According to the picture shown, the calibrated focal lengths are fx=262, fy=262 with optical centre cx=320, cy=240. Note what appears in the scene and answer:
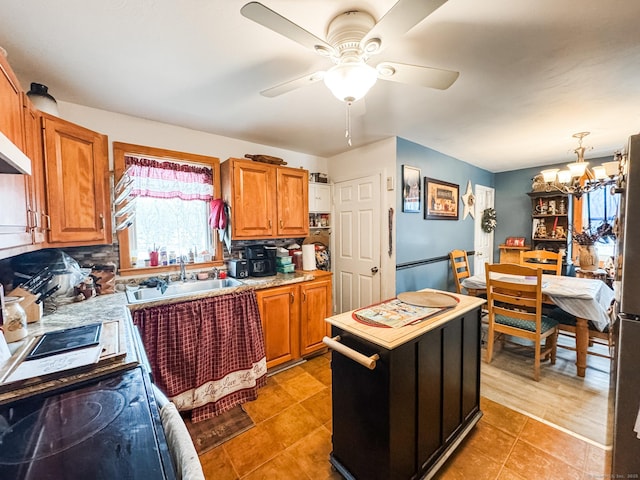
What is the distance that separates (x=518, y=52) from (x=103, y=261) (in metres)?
3.25

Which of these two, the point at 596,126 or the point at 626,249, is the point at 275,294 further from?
the point at 596,126

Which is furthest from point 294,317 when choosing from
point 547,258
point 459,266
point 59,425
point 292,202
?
point 547,258

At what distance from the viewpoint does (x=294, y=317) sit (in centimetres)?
254

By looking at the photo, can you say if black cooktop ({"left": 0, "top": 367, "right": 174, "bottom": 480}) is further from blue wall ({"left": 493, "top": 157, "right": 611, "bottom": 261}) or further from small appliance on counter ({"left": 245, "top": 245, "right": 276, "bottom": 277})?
blue wall ({"left": 493, "top": 157, "right": 611, "bottom": 261})

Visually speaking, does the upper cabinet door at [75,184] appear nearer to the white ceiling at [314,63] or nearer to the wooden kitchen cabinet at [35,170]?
the wooden kitchen cabinet at [35,170]

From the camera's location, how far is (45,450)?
622 millimetres

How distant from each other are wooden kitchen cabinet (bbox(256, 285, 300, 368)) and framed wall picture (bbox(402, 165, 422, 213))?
1582 mm

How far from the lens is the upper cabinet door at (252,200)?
8.29ft

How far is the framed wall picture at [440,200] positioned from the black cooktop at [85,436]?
3247 millimetres

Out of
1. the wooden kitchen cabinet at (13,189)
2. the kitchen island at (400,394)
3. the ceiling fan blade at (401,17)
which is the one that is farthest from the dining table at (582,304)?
the wooden kitchen cabinet at (13,189)

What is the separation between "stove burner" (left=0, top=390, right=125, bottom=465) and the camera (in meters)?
0.62

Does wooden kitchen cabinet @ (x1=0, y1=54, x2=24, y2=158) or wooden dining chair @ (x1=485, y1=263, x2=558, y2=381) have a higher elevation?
wooden kitchen cabinet @ (x1=0, y1=54, x2=24, y2=158)

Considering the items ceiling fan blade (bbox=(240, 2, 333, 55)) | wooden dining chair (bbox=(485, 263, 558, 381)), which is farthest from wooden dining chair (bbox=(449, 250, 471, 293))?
ceiling fan blade (bbox=(240, 2, 333, 55))

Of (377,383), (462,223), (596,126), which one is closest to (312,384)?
(377,383)
